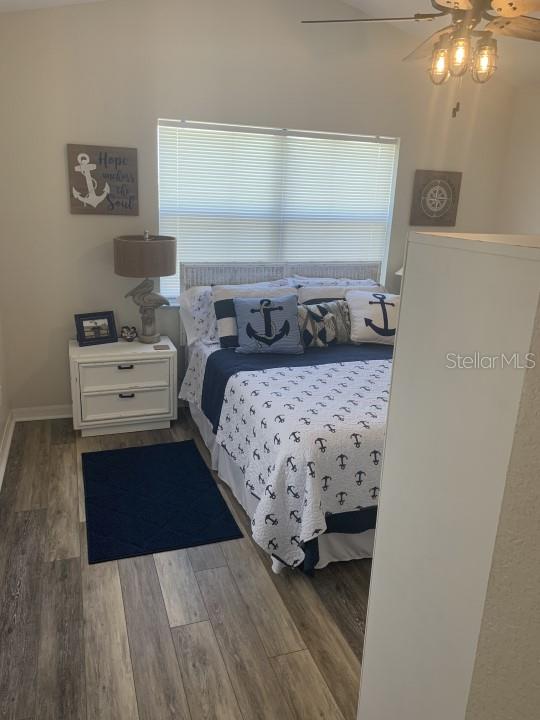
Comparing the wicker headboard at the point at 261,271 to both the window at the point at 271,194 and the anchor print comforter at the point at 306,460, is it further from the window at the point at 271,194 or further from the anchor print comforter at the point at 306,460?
the anchor print comforter at the point at 306,460

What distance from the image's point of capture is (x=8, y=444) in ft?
11.0

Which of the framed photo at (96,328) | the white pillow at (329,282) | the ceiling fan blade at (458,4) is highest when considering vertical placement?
the ceiling fan blade at (458,4)

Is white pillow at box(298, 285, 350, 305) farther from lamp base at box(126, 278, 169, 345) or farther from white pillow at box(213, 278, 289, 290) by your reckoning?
lamp base at box(126, 278, 169, 345)

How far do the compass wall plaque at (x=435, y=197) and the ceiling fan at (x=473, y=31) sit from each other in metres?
1.79

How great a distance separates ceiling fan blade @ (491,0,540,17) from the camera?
185 centimetres

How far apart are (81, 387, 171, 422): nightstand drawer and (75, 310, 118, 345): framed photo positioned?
0.40 metres

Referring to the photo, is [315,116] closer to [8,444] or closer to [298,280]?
[298,280]

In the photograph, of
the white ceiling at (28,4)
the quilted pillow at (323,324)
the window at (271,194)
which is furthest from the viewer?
the window at (271,194)

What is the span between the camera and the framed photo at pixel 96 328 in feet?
11.9

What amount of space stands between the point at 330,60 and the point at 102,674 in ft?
12.6

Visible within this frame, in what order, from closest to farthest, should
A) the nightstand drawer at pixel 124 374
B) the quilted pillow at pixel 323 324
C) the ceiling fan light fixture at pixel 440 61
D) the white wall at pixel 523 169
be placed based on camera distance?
the ceiling fan light fixture at pixel 440 61 → the nightstand drawer at pixel 124 374 → the quilted pillow at pixel 323 324 → the white wall at pixel 523 169

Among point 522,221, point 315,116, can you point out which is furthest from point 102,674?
point 522,221

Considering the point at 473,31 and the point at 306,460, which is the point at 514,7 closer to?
the point at 473,31

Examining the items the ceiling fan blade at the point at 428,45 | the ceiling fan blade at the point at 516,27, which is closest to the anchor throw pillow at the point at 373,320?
the ceiling fan blade at the point at 428,45
